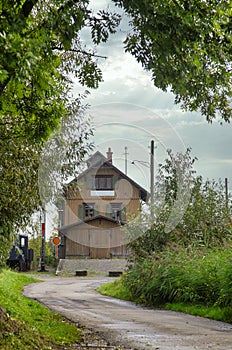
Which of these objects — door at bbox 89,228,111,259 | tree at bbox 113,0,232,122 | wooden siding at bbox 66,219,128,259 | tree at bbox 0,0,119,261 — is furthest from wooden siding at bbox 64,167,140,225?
tree at bbox 113,0,232,122

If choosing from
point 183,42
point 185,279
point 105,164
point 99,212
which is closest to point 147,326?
point 185,279

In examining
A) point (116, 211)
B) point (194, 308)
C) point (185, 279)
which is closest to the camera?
point (194, 308)

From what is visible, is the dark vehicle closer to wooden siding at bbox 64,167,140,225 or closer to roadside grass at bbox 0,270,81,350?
wooden siding at bbox 64,167,140,225

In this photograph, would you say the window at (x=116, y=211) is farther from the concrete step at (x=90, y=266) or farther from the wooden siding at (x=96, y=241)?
the concrete step at (x=90, y=266)

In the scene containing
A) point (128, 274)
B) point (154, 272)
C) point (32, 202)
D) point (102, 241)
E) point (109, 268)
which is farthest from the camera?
point (102, 241)

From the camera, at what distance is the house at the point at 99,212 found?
56594 millimetres

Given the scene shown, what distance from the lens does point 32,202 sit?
49.4ft

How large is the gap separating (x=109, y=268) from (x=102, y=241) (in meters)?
7.69

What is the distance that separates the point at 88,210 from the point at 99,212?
1.75m

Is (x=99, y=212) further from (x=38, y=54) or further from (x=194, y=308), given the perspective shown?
(x=38, y=54)

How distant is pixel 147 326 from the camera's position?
1335cm

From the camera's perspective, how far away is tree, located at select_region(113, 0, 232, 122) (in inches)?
270

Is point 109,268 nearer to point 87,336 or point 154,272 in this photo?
point 154,272

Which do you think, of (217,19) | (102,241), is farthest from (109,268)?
(217,19)
